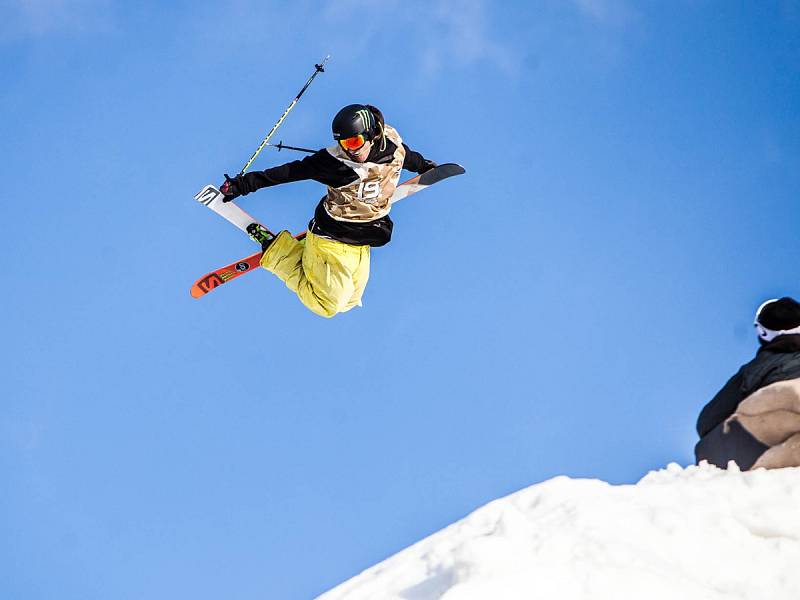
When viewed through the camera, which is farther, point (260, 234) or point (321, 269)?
point (260, 234)

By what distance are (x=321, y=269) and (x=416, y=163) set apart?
160 centimetres

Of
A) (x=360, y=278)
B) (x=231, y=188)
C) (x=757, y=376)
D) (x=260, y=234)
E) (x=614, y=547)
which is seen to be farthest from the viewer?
(x=260, y=234)

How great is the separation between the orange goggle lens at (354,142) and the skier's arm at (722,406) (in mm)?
3925

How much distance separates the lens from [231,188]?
26.5 ft

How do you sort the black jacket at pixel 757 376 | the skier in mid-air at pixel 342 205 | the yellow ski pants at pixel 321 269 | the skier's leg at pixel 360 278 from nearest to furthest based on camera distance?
the black jacket at pixel 757 376
the skier in mid-air at pixel 342 205
the yellow ski pants at pixel 321 269
the skier's leg at pixel 360 278

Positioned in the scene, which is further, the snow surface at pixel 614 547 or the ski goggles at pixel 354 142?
the ski goggles at pixel 354 142

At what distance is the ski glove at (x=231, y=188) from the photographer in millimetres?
8062

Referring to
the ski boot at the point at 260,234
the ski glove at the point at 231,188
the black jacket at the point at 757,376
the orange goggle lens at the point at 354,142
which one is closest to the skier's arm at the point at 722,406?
the black jacket at the point at 757,376

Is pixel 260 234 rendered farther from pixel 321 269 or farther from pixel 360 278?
pixel 360 278

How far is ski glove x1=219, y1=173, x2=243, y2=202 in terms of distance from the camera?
8.06m

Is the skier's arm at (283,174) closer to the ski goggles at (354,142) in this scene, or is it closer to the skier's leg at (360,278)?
the ski goggles at (354,142)

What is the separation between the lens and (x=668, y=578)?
12.4 ft

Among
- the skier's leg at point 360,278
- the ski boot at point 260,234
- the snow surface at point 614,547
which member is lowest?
the snow surface at point 614,547

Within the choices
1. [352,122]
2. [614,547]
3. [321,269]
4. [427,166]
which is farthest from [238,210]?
[614,547]
